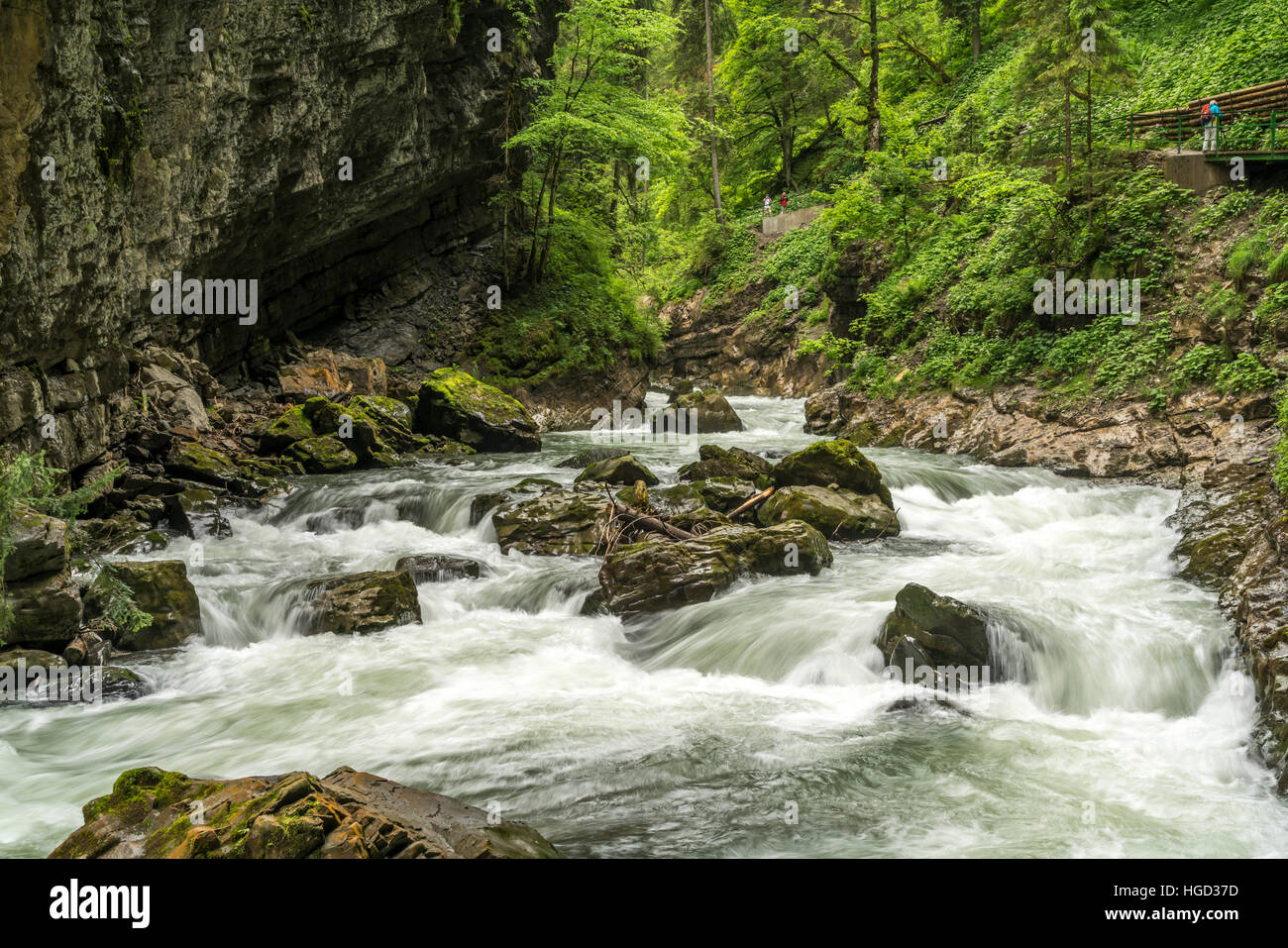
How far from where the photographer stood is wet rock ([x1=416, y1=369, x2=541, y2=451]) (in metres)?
19.9

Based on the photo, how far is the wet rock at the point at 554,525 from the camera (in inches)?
507

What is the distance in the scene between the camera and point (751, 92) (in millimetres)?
37156

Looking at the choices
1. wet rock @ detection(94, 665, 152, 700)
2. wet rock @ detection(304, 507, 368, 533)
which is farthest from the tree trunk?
wet rock @ detection(94, 665, 152, 700)

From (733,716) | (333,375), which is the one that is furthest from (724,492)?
(333,375)

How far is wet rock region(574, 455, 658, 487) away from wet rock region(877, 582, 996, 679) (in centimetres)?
700

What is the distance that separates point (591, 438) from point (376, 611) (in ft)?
42.5

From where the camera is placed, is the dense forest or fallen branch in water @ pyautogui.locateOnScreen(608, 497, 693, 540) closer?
fallen branch in water @ pyautogui.locateOnScreen(608, 497, 693, 540)

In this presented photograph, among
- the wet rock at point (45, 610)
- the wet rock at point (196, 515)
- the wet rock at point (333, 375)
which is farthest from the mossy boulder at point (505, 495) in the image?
the wet rock at point (333, 375)

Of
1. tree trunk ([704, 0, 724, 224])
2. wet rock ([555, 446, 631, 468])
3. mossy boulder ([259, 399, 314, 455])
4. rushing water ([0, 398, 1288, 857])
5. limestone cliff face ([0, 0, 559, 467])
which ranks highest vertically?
tree trunk ([704, 0, 724, 224])

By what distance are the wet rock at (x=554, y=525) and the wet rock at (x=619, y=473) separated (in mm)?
1184

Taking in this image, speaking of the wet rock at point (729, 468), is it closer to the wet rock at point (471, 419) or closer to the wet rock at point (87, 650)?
the wet rock at point (471, 419)

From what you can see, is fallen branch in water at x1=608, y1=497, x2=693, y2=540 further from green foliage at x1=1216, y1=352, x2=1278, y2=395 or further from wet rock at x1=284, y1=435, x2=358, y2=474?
Result: green foliage at x1=1216, y1=352, x2=1278, y2=395

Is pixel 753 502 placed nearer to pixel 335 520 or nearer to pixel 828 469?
pixel 828 469
